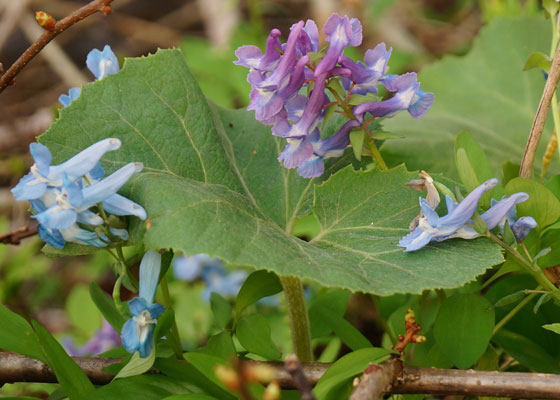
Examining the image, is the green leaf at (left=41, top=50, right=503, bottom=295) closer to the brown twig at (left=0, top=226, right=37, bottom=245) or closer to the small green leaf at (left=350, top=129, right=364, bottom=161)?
the small green leaf at (left=350, top=129, right=364, bottom=161)

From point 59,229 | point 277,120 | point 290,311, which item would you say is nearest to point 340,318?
point 290,311

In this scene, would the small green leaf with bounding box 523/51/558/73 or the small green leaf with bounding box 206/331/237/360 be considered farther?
the small green leaf with bounding box 523/51/558/73

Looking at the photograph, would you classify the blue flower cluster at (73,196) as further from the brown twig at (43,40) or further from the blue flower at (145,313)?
the brown twig at (43,40)

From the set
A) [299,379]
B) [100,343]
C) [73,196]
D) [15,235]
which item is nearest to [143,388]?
[73,196]

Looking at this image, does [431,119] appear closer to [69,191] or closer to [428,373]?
[428,373]

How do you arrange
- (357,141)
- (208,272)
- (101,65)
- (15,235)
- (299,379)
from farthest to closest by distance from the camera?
1. (208,272)
2. (15,235)
3. (101,65)
4. (357,141)
5. (299,379)

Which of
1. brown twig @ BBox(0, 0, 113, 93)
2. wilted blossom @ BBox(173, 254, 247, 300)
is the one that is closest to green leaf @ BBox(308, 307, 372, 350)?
brown twig @ BBox(0, 0, 113, 93)

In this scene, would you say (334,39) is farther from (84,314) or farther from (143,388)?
(84,314)
